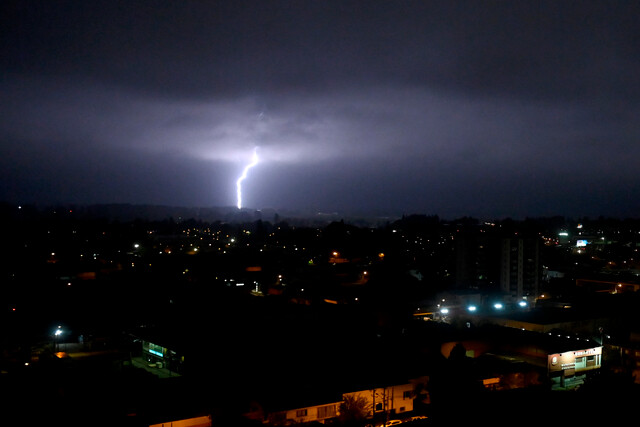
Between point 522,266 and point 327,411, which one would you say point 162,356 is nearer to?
point 327,411

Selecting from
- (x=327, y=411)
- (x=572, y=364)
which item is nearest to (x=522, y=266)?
(x=572, y=364)

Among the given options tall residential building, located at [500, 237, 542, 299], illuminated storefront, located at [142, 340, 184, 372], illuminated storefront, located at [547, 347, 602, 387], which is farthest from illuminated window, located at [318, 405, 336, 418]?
tall residential building, located at [500, 237, 542, 299]

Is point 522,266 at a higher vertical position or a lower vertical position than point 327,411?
higher

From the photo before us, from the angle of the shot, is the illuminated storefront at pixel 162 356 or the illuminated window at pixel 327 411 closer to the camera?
the illuminated window at pixel 327 411

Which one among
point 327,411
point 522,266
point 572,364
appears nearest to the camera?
point 327,411

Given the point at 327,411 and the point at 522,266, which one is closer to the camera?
the point at 327,411

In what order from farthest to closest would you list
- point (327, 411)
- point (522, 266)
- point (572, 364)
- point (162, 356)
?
point (522, 266) < point (162, 356) < point (572, 364) < point (327, 411)

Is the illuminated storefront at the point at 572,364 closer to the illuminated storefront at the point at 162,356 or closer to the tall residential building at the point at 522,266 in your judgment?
the illuminated storefront at the point at 162,356

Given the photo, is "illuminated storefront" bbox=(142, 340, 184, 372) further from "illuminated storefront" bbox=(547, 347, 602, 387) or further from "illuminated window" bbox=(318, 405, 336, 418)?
"illuminated storefront" bbox=(547, 347, 602, 387)

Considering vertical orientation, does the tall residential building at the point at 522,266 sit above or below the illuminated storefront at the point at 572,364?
above

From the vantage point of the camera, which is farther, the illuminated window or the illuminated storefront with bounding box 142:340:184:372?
the illuminated storefront with bounding box 142:340:184:372

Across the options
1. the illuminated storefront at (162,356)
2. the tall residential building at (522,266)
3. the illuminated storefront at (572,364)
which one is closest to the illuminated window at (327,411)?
the illuminated storefront at (162,356)

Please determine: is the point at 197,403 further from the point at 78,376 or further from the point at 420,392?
the point at 420,392
